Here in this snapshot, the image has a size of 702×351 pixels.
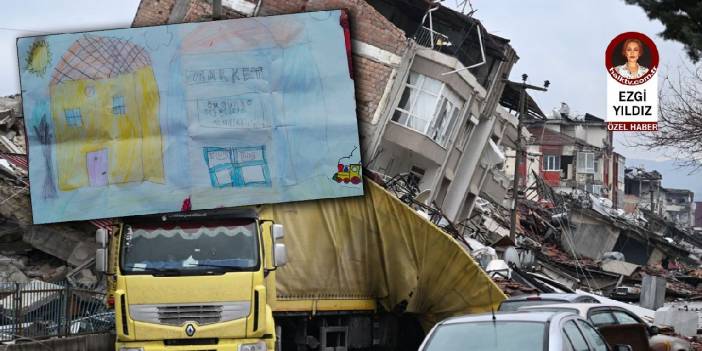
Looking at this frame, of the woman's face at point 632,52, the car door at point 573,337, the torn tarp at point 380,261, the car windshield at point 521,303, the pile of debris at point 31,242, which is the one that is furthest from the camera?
the pile of debris at point 31,242

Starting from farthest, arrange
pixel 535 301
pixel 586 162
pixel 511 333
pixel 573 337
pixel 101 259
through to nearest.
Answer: pixel 586 162 < pixel 535 301 < pixel 101 259 < pixel 573 337 < pixel 511 333

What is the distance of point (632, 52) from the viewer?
20.5 meters

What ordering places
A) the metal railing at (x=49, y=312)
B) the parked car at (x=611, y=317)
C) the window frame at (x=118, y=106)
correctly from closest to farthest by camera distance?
the parked car at (x=611, y=317) < the window frame at (x=118, y=106) < the metal railing at (x=49, y=312)

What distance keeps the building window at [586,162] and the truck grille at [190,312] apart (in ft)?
249

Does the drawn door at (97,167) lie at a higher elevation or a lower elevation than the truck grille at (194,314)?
higher

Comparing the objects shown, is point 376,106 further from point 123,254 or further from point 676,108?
point 123,254

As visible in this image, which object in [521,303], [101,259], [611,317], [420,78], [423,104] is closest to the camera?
[611,317]

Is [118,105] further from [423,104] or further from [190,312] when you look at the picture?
[423,104]

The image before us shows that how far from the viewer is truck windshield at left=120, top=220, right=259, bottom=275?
50.8 ft

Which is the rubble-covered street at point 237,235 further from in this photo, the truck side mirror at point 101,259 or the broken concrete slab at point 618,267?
the broken concrete slab at point 618,267

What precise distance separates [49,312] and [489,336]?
33.9ft

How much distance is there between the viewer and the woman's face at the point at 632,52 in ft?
67.0

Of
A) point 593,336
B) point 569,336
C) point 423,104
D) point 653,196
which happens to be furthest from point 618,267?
point 653,196

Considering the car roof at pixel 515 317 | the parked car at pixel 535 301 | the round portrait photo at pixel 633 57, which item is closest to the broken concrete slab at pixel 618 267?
the round portrait photo at pixel 633 57
